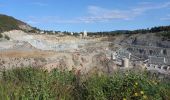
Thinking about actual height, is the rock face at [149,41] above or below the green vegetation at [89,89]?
below

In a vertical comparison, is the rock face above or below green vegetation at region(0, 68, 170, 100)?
below

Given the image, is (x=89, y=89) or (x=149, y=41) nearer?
(x=89, y=89)

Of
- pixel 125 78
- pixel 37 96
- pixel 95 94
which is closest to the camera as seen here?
pixel 37 96

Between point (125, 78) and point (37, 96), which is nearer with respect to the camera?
point (37, 96)

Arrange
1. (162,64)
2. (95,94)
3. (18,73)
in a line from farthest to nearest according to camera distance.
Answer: (162,64)
(18,73)
(95,94)

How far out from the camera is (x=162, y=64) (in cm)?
2750

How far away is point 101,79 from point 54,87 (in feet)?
4.10

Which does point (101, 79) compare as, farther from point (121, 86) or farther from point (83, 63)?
point (83, 63)

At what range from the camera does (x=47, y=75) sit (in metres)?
13.4

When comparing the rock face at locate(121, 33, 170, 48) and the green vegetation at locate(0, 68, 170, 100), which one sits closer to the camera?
the green vegetation at locate(0, 68, 170, 100)

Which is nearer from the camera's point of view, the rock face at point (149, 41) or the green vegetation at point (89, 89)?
the green vegetation at point (89, 89)

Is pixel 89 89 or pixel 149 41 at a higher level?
pixel 89 89

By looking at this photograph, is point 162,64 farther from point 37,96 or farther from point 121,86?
point 37,96

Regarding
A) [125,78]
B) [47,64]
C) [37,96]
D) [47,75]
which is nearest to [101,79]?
[125,78]
